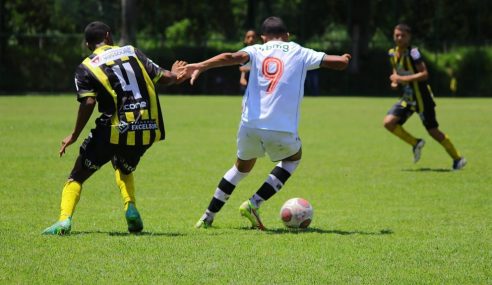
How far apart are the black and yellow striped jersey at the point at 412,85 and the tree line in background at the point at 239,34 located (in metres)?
27.8

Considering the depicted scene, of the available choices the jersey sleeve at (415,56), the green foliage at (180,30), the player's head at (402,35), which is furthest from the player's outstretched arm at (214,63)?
the green foliage at (180,30)

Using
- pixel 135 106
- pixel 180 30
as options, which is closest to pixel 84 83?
pixel 135 106

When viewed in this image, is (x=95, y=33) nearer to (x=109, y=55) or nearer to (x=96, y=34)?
(x=96, y=34)

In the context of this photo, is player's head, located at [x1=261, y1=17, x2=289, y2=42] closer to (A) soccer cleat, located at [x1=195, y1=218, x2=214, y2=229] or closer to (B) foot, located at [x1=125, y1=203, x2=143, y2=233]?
(A) soccer cleat, located at [x1=195, y1=218, x2=214, y2=229]

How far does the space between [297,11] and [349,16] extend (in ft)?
11.7

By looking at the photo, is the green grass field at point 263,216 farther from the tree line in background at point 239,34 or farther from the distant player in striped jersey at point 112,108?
the tree line in background at point 239,34

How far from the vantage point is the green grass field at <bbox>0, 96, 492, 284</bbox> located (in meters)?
6.21

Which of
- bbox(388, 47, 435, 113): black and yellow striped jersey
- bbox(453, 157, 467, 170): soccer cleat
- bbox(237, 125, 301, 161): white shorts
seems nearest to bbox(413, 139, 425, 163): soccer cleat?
bbox(388, 47, 435, 113): black and yellow striped jersey

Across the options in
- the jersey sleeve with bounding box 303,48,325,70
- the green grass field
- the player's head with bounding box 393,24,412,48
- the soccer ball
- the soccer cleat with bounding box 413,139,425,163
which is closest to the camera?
the green grass field

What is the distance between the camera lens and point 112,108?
25.1 ft

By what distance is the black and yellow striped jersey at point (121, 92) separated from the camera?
7547mm

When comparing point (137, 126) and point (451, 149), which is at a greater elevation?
point (137, 126)

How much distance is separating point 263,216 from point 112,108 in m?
2.52

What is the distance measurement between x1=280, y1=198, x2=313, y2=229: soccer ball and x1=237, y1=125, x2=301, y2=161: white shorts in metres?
0.48
